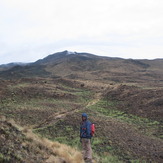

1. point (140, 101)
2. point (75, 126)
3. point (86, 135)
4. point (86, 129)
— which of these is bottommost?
point (75, 126)

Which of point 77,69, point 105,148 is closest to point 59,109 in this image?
point 105,148

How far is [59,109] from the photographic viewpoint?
2089 cm

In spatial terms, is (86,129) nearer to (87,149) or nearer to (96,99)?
(87,149)

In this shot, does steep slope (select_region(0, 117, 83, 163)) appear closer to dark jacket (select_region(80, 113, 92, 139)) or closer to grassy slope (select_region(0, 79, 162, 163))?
dark jacket (select_region(80, 113, 92, 139))

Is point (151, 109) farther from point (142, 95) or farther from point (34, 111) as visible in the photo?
point (34, 111)

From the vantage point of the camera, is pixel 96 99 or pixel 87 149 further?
pixel 96 99

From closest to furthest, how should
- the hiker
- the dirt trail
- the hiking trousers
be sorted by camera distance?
the hiker → the hiking trousers → the dirt trail

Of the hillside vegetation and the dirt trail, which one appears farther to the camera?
the dirt trail

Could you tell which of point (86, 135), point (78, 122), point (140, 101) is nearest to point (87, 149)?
point (86, 135)

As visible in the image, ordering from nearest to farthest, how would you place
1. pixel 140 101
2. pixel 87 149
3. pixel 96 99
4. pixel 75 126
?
1. pixel 87 149
2. pixel 75 126
3. pixel 140 101
4. pixel 96 99

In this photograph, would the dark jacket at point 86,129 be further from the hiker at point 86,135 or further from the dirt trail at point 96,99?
the dirt trail at point 96,99

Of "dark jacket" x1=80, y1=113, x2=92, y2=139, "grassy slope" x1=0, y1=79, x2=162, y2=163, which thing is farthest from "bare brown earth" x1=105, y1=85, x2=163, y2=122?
"dark jacket" x1=80, y1=113, x2=92, y2=139

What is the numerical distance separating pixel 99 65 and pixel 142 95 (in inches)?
2192

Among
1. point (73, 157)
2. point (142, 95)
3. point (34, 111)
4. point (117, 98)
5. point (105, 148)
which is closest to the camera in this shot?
point (73, 157)
